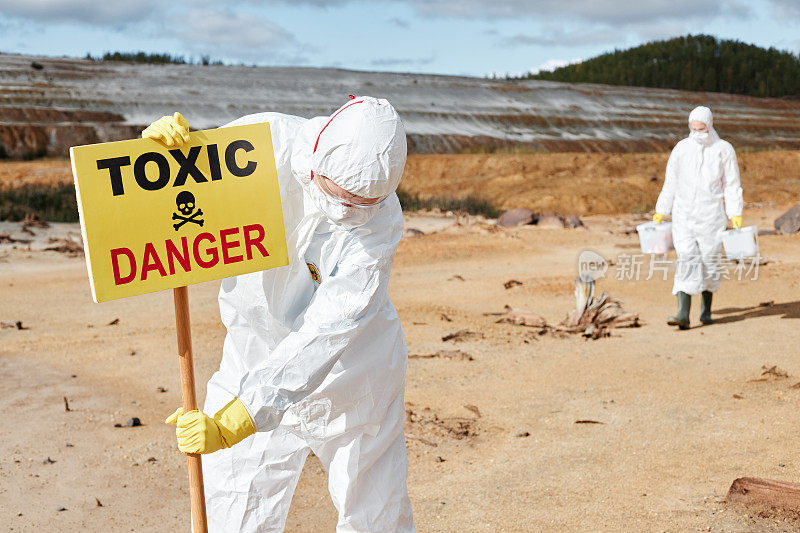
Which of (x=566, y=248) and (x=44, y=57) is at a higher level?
(x=44, y=57)

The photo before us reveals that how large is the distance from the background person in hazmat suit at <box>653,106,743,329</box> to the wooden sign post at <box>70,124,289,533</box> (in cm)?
602

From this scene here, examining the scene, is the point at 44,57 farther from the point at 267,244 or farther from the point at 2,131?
the point at 267,244

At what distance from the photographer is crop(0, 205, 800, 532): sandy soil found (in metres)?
4.04

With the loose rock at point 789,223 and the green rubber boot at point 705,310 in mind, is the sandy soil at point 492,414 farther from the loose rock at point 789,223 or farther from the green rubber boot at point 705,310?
the loose rock at point 789,223

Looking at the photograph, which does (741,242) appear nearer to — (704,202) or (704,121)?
(704,202)

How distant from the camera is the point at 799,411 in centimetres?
530

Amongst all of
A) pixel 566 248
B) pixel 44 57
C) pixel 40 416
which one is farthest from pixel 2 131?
pixel 40 416

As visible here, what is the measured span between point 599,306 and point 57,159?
1764 cm

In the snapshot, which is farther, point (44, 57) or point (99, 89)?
point (44, 57)

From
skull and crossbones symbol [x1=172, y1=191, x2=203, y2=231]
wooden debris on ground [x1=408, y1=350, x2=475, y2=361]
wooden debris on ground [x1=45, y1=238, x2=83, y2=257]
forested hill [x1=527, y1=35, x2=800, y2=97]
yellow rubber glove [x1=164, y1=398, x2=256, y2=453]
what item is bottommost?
wooden debris on ground [x1=408, y1=350, x2=475, y2=361]

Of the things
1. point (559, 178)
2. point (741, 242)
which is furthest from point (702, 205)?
point (559, 178)

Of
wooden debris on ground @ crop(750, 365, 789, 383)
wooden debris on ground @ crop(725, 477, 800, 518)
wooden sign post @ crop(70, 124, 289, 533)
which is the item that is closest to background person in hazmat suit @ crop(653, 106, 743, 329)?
A: wooden debris on ground @ crop(750, 365, 789, 383)

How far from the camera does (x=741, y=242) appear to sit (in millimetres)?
7680

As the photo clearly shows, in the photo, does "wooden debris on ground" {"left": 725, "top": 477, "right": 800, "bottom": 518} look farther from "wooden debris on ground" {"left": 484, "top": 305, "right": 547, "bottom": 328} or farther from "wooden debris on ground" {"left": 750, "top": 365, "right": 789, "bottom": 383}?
"wooden debris on ground" {"left": 484, "top": 305, "right": 547, "bottom": 328}
